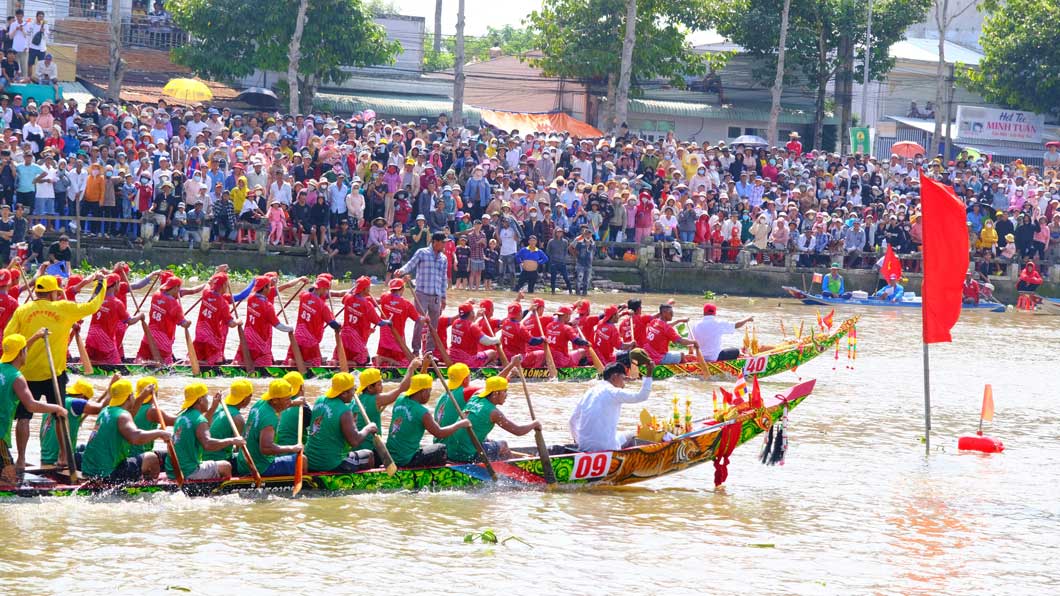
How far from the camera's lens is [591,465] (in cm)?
1181

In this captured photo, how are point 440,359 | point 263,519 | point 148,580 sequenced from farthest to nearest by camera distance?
point 440,359 < point 263,519 < point 148,580

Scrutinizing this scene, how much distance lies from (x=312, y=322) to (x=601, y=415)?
504 cm

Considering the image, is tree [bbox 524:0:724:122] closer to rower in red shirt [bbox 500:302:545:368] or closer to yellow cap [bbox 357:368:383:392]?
rower in red shirt [bbox 500:302:545:368]

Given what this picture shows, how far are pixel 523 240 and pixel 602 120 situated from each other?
55.4ft

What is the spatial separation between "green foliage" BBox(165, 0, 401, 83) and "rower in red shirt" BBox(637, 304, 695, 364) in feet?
68.2

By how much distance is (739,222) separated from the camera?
96.4 feet

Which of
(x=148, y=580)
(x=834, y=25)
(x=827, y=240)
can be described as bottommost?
(x=148, y=580)

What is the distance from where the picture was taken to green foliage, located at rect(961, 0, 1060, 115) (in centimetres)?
4353

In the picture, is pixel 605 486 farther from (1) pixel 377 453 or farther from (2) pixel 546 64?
(2) pixel 546 64

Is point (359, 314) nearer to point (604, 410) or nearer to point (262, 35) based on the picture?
point (604, 410)

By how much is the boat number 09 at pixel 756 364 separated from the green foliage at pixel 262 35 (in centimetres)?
2099

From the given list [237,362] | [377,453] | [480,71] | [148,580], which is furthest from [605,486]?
[480,71]

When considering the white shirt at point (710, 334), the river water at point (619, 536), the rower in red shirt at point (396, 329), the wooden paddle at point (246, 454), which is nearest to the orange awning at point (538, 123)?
the white shirt at point (710, 334)

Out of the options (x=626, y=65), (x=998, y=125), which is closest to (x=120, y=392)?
(x=626, y=65)
